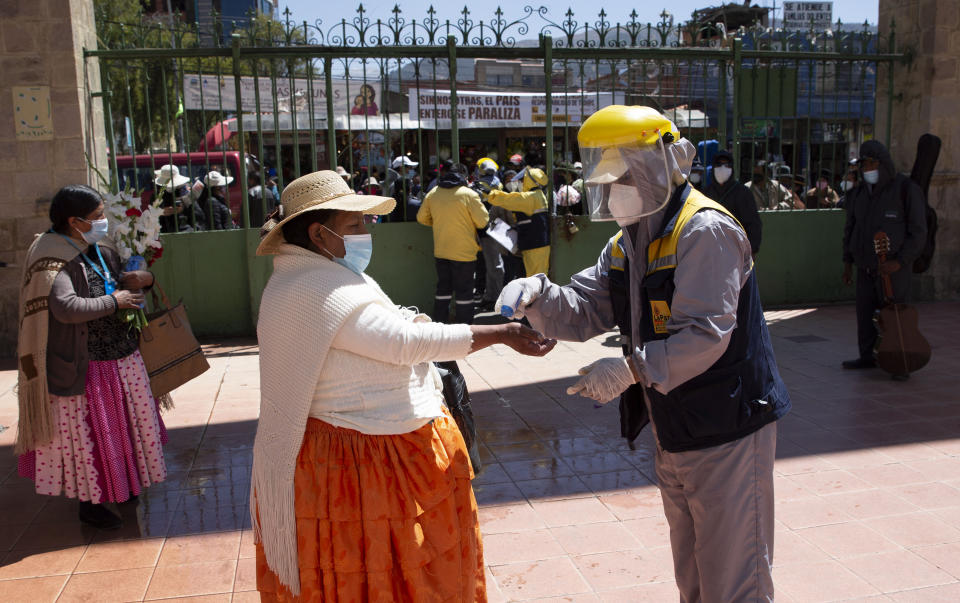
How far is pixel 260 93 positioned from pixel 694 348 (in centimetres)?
722

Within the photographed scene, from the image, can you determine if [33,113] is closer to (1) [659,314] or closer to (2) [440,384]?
(2) [440,384]

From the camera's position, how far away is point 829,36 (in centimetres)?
940

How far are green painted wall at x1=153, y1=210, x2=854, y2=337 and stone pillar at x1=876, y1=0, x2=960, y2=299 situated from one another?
1.07 meters

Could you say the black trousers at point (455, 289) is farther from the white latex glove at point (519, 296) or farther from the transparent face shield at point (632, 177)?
the transparent face shield at point (632, 177)

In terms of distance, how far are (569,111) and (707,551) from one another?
7.32 m

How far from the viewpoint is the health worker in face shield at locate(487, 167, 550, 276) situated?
8538 mm

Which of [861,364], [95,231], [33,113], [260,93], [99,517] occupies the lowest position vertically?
[861,364]

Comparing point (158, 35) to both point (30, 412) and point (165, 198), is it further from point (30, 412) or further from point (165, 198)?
point (30, 412)

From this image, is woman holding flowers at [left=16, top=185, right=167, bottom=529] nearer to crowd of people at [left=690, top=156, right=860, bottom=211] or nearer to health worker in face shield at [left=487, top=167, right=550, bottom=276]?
health worker in face shield at [left=487, top=167, right=550, bottom=276]

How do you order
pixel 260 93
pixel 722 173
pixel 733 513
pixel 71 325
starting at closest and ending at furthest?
pixel 733 513 → pixel 71 325 → pixel 722 173 → pixel 260 93

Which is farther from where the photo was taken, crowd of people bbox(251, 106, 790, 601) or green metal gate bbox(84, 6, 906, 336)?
green metal gate bbox(84, 6, 906, 336)

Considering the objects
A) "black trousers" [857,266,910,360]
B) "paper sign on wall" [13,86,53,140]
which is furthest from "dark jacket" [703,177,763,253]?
"paper sign on wall" [13,86,53,140]

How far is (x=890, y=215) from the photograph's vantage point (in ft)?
21.6

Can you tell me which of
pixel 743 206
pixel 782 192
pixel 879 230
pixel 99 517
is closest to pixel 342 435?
pixel 99 517
